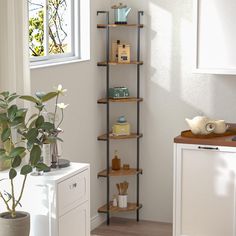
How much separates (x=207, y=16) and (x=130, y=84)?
0.96 meters

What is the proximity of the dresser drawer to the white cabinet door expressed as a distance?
0.04 metres

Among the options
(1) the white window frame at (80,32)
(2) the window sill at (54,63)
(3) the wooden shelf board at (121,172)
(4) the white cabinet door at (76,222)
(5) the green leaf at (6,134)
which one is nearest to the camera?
(5) the green leaf at (6,134)

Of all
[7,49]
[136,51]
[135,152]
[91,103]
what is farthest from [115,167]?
[7,49]

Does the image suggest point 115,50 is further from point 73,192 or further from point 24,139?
point 24,139

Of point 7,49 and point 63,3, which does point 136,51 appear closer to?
point 63,3

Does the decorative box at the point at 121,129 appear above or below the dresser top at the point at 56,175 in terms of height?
above

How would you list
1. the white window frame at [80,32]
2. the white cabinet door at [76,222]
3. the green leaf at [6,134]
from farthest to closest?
1. the white window frame at [80,32]
2. the white cabinet door at [76,222]
3. the green leaf at [6,134]

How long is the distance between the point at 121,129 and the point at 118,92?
30 centimetres

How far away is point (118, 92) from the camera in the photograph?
5.26 m

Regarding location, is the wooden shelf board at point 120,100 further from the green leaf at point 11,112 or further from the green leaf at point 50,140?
the green leaf at point 11,112

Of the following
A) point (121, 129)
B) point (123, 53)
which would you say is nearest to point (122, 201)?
point (121, 129)

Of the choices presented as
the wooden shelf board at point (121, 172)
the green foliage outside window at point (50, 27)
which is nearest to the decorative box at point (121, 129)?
the wooden shelf board at point (121, 172)

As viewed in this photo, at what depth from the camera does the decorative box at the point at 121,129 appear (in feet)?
17.3

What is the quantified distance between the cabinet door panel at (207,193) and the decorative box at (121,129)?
0.71 meters
